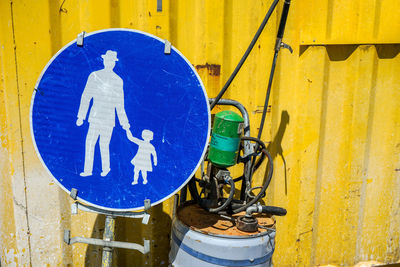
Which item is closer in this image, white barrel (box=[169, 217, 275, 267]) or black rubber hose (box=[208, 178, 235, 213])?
white barrel (box=[169, 217, 275, 267])

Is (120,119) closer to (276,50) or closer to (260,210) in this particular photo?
(260,210)

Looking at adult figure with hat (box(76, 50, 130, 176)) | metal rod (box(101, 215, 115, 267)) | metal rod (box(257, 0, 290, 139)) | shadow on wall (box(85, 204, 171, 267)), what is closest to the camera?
adult figure with hat (box(76, 50, 130, 176))

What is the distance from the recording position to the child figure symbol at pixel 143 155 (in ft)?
6.06

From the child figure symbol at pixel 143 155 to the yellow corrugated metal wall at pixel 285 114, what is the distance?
30.4 inches

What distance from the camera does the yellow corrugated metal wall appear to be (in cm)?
233

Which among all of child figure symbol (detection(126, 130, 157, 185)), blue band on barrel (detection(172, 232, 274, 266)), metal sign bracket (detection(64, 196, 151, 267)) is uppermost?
child figure symbol (detection(126, 130, 157, 185))

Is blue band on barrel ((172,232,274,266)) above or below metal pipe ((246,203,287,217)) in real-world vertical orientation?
below

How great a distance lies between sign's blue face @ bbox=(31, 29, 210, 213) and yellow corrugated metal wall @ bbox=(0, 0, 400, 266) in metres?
0.60

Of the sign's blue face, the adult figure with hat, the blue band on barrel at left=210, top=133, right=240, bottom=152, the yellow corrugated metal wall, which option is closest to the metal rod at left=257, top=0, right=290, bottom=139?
the yellow corrugated metal wall

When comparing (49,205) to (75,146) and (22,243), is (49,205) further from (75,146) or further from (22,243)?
(75,146)

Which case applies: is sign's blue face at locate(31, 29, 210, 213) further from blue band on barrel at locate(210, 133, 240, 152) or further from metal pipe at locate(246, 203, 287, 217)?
metal pipe at locate(246, 203, 287, 217)

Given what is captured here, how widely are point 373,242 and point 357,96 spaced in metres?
1.12

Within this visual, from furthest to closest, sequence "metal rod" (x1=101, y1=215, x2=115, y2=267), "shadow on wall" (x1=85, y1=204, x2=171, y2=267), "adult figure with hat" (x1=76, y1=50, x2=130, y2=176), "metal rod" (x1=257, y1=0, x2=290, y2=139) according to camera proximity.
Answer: "shadow on wall" (x1=85, y1=204, x2=171, y2=267) → "metal rod" (x1=257, y1=0, x2=290, y2=139) → "metal rod" (x1=101, y1=215, x2=115, y2=267) → "adult figure with hat" (x1=76, y1=50, x2=130, y2=176)

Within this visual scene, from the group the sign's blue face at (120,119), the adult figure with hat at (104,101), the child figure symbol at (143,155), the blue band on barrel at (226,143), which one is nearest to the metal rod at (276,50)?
the blue band on barrel at (226,143)
